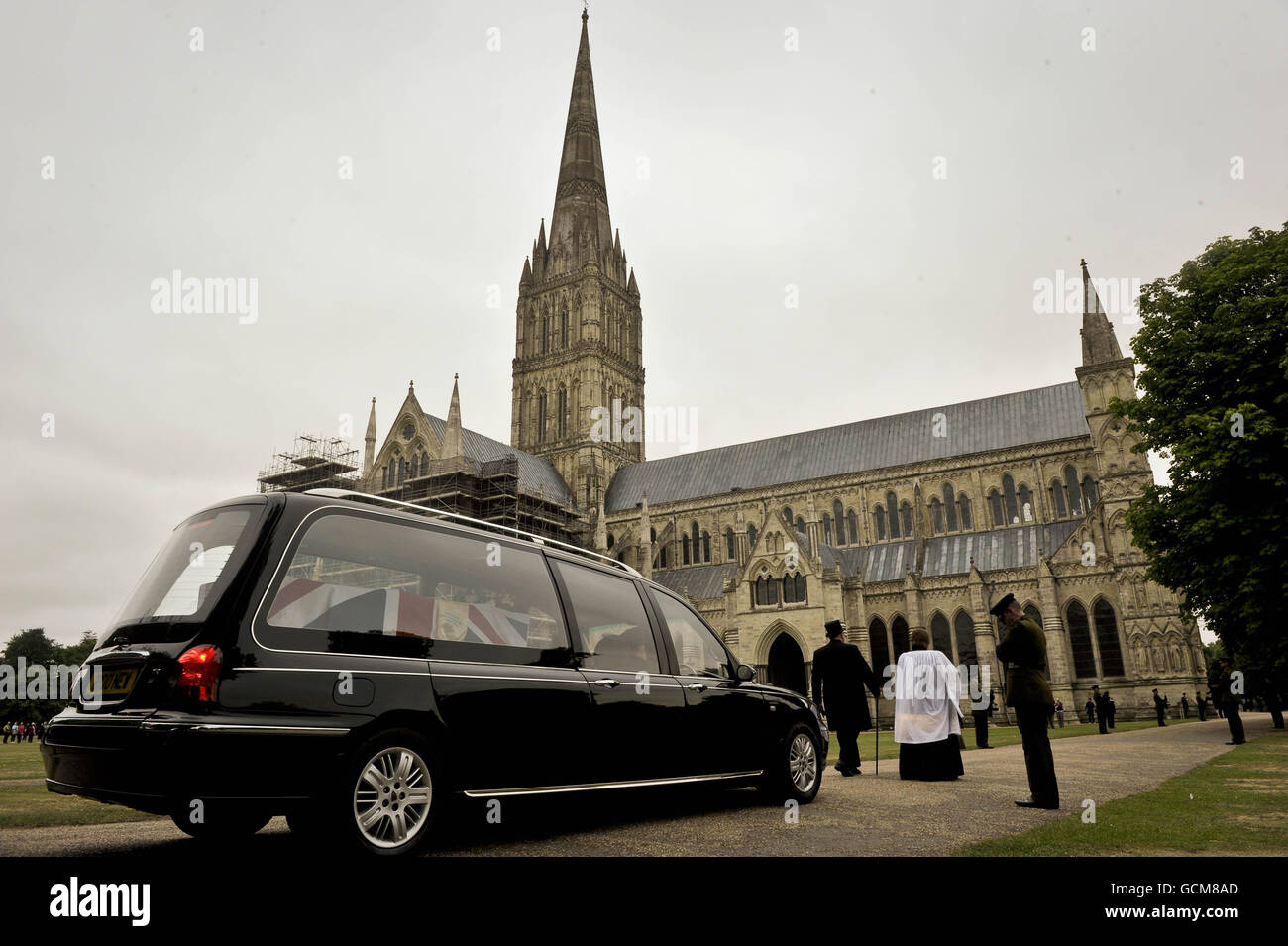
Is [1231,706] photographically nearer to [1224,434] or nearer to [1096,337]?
[1224,434]

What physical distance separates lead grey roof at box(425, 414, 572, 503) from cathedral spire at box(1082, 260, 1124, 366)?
32.0 meters

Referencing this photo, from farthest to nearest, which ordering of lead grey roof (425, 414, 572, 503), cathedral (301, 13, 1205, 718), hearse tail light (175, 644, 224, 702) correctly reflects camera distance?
1. lead grey roof (425, 414, 572, 503)
2. cathedral (301, 13, 1205, 718)
3. hearse tail light (175, 644, 224, 702)

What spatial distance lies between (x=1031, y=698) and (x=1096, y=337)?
40.2 metres

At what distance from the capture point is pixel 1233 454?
752 inches

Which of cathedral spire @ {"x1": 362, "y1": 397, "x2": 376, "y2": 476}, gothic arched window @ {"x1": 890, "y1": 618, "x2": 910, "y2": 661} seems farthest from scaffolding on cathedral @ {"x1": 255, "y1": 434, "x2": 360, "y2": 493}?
gothic arched window @ {"x1": 890, "y1": 618, "x2": 910, "y2": 661}

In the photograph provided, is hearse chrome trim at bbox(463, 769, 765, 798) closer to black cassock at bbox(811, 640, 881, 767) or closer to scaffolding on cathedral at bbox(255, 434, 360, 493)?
black cassock at bbox(811, 640, 881, 767)

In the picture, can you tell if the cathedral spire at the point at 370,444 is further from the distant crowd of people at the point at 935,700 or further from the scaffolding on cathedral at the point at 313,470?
the distant crowd of people at the point at 935,700

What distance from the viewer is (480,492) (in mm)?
48531

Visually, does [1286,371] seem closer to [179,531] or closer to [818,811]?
[818,811]

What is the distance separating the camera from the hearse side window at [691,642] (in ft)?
24.1

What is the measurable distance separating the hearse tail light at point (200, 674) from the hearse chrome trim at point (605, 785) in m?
1.65

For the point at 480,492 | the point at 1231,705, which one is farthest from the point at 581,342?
the point at 1231,705

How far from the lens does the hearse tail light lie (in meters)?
4.18
